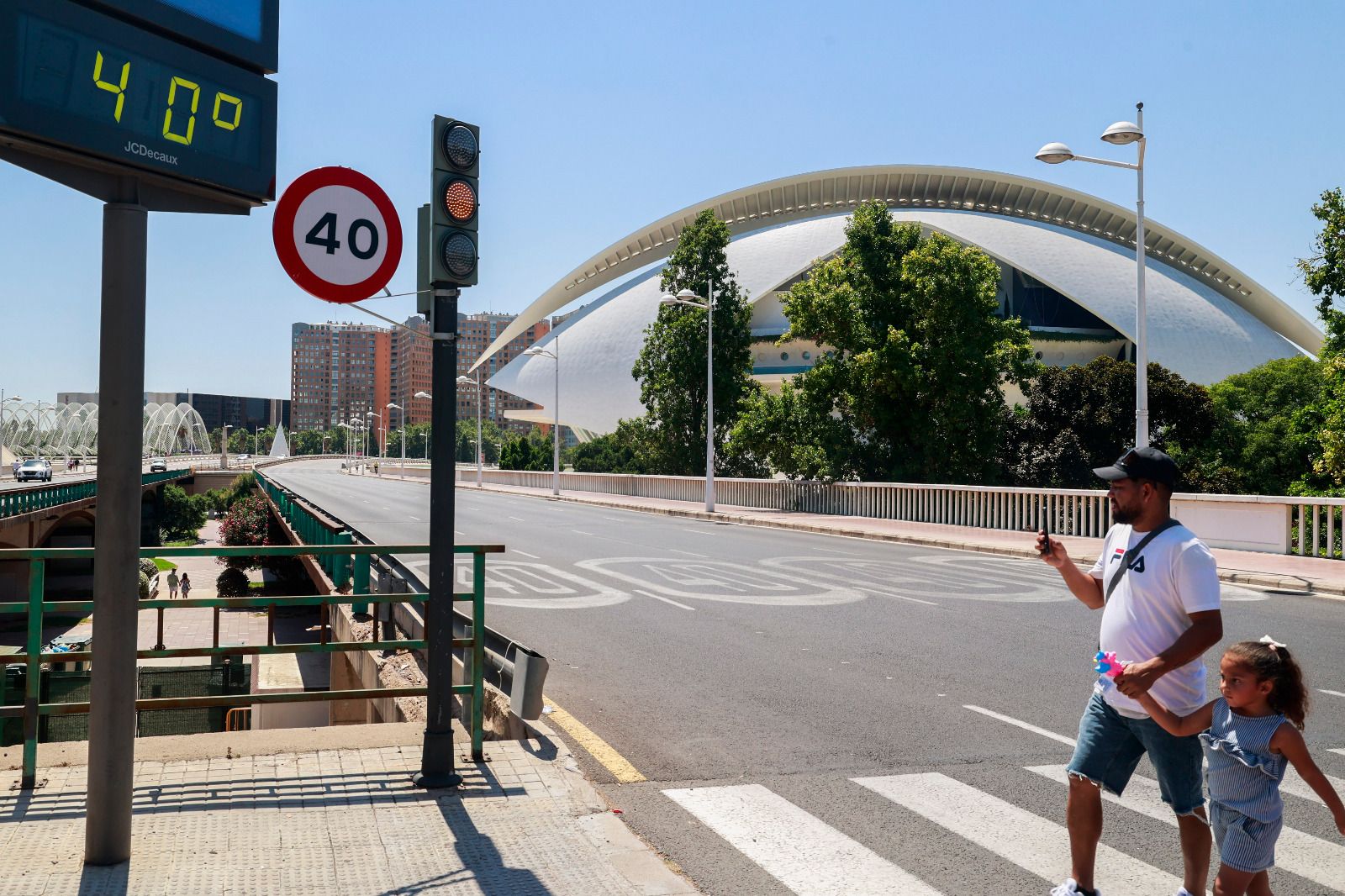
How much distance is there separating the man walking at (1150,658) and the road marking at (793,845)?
74 cm

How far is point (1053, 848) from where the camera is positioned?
4.82m

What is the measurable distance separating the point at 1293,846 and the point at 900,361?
30.4 meters

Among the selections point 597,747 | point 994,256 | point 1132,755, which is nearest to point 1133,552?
point 1132,755

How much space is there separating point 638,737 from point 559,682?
186 cm

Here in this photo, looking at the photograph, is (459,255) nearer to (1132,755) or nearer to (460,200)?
(460,200)

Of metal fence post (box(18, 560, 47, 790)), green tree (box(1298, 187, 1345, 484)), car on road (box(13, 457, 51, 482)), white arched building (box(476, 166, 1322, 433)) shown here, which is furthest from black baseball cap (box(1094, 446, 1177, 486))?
car on road (box(13, 457, 51, 482))

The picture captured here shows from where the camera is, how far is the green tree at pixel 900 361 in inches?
1364

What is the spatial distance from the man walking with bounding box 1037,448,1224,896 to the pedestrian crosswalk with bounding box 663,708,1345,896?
0.55 meters

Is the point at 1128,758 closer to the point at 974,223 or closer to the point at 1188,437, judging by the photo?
the point at 1188,437

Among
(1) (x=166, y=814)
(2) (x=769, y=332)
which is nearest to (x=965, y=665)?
(1) (x=166, y=814)

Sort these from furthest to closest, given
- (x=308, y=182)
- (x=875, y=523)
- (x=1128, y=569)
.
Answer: (x=875, y=523) < (x=308, y=182) < (x=1128, y=569)

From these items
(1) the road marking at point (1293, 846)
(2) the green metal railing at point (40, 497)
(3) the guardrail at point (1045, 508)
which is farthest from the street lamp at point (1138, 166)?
(2) the green metal railing at point (40, 497)

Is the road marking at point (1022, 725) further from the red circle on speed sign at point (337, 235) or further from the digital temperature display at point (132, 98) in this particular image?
the digital temperature display at point (132, 98)

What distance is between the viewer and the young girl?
3465 mm
